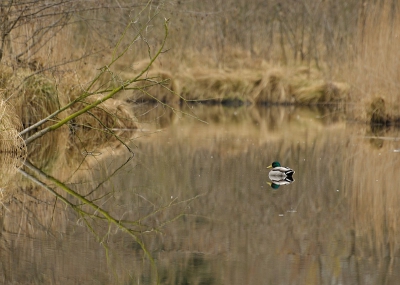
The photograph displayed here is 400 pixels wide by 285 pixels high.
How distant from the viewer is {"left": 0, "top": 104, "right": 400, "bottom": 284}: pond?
12.9ft

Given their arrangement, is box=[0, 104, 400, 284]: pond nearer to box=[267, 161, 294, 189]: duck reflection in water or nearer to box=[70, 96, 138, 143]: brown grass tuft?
box=[267, 161, 294, 189]: duck reflection in water

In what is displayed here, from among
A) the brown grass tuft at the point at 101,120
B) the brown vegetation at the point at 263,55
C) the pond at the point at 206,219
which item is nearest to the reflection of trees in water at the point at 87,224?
the pond at the point at 206,219

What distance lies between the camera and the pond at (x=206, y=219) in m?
3.92

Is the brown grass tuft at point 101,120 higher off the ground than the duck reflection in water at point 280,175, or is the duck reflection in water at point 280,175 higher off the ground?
the brown grass tuft at point 101,120

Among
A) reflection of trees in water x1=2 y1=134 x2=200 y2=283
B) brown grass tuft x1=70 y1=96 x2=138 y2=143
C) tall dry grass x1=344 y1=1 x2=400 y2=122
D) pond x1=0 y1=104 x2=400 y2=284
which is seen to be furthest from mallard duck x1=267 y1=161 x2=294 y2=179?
tall dry grass x1=344 y1=1 x2=400 y2=122

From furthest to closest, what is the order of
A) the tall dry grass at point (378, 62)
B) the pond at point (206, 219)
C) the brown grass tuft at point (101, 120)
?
the tall dry grass at point (378, 62), the brown grass tuft at point (101, 120), the pond at point (206, 219)

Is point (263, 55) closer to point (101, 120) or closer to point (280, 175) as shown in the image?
point (101, 120)

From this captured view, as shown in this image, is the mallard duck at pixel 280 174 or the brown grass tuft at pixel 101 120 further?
the brown grass tuft at pixel 101 120

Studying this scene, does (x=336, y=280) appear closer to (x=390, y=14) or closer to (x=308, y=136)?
(x=308, y=136)

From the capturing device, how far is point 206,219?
204 inches

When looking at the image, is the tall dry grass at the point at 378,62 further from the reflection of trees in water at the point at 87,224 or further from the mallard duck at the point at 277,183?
the reflection of trees in water at the point at 87,224

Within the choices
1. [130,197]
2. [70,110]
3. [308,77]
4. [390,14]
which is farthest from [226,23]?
[130,197]

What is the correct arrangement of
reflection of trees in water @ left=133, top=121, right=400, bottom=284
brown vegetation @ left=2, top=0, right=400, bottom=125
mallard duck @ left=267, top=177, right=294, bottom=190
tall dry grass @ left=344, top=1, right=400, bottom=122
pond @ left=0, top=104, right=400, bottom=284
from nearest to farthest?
pond @ left=0, top=104, right=400, bottom=284 → reflection of trees in water @ left=133, top=121, right=400, bottom=284 → mallard duck @ left=267, top=177, right=294, bottom=190 → tall dry grass @ left=344, top=1, right=400, bottom=122 → brown vegetation @ left=2, top=0, right=400, bottom=125

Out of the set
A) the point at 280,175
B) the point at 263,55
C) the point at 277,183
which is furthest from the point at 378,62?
the point at 263,55
